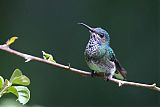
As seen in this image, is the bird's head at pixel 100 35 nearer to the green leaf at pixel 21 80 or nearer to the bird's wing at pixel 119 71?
the bird's wing at pixel 119 71

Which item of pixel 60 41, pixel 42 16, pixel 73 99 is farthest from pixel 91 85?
pixel 42 16

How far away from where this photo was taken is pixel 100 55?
5.46 ft

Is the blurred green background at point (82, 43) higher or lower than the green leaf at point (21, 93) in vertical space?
higher

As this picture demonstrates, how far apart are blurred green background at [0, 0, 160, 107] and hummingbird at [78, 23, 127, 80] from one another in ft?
9.88

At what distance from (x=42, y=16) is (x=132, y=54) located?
995 millimetres

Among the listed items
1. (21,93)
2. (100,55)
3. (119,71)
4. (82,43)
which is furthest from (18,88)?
(82,43)

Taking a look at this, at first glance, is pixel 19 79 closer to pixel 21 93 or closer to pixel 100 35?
pixel 21 93

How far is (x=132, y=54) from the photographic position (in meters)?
4.80

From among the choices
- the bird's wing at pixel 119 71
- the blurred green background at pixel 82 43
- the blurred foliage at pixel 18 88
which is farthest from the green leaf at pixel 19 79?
the blurred green background at pixel 82 43

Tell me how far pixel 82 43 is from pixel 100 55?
308 cm

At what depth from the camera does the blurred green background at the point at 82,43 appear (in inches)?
187

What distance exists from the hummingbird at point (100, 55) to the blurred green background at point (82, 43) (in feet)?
9.88

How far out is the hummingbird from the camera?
5.06ft

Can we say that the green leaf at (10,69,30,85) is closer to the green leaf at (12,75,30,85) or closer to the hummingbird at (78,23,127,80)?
the green leaf at (12,75,30,85)
